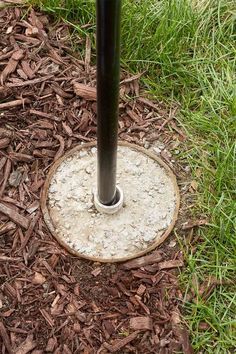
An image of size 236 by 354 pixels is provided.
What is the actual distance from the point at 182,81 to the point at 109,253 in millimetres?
963

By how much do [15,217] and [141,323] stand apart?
64 centimetres

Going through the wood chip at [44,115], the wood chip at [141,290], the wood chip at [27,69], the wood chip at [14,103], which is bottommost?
the wood chip at [141,290]

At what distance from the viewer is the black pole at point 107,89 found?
4.77ft

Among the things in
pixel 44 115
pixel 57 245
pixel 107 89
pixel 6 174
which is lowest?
pixel 57 245

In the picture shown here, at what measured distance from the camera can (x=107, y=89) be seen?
1.66 metres

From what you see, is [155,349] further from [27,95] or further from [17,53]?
[17,53]

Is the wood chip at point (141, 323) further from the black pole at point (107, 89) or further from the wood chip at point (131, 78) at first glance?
the wood chip at point (131, 78)

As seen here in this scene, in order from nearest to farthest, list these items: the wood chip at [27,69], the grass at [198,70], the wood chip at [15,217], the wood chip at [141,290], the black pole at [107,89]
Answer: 1. the black pole at [107,89]
2. the wood chip at [141,290]
3. the wood chip at [15,217]
4. the grass at [198,70]
5. the wood chip at [27,69]

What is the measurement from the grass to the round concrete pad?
144 mm

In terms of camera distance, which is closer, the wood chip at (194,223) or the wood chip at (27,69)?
the wood chip at (194,223)

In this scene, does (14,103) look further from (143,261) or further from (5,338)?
(5,338)

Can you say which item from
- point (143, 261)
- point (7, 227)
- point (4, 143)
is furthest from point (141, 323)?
point (4, 143)

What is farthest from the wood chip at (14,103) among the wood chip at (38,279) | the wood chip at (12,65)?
the wood chip at (38,279)

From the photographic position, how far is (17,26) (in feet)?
8.84
